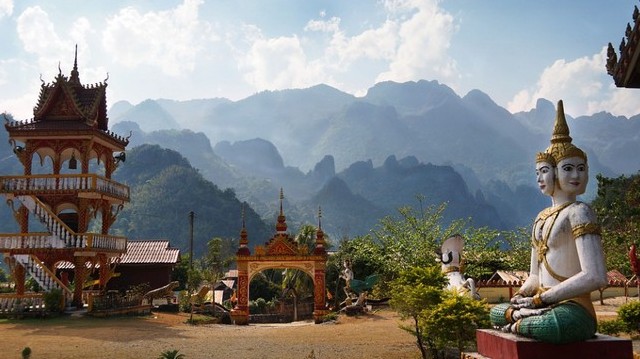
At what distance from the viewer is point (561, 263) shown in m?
7.26

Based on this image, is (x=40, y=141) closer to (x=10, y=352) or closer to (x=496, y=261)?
(x=10, y=352)

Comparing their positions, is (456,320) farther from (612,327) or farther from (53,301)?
(53,301)

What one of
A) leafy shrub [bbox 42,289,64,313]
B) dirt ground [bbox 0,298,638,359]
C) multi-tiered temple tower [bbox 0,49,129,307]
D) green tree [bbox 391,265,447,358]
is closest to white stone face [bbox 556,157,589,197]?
green tree [bbox 391,265,447,358]

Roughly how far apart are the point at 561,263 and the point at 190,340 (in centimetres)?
1244

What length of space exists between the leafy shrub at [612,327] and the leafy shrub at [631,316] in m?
0.09

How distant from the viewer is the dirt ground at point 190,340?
14.0 m

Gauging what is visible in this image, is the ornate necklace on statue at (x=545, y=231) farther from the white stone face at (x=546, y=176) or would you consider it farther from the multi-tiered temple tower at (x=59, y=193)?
the multi-tiered temple tower at (x=59, y=193)

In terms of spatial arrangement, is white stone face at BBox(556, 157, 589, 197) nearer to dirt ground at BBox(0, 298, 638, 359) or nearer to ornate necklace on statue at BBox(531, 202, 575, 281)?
ornate necklace on statue at BBox(531, 202, 575, 281)

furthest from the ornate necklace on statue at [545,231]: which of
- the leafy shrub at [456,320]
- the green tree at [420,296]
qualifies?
the green tree at [420,296]

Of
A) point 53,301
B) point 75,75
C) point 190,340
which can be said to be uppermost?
point 75,75

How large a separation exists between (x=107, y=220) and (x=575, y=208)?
25610 mm

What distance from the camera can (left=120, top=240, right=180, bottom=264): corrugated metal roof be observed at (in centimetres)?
3288

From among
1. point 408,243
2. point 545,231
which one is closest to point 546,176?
point 545,231

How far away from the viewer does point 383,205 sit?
168 meters
